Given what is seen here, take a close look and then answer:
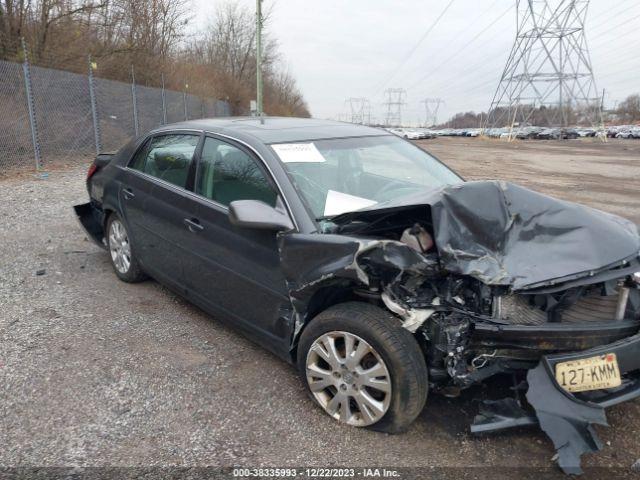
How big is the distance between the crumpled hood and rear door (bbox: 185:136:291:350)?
57cm

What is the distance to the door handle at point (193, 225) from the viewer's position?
11.6 ft

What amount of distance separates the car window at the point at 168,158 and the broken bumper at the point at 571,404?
273 centimetres

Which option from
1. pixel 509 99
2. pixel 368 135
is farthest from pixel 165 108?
pixel 509 99

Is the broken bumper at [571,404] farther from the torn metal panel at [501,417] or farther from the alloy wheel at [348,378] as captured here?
the alloy wheel at [348,378]

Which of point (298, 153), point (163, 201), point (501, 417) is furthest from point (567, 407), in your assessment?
point (163, 201)

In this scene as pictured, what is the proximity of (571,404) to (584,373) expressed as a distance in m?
0.16

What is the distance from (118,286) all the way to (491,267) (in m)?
3.53

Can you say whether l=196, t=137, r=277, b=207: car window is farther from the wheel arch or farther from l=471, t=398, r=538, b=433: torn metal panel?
l=471, t=398, r=538, b=433: torn metal panel

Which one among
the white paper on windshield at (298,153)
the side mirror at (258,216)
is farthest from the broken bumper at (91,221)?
the side mirror at (258,216)

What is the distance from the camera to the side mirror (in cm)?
285

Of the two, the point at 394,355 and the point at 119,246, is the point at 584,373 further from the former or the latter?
the point at 119,246

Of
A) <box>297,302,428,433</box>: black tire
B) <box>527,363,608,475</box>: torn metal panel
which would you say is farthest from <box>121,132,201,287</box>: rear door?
<box>527,363,608,475</box>: torn metal panel

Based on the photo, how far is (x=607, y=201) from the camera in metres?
10.3

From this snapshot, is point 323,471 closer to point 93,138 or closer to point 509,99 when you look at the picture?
point 93,138
